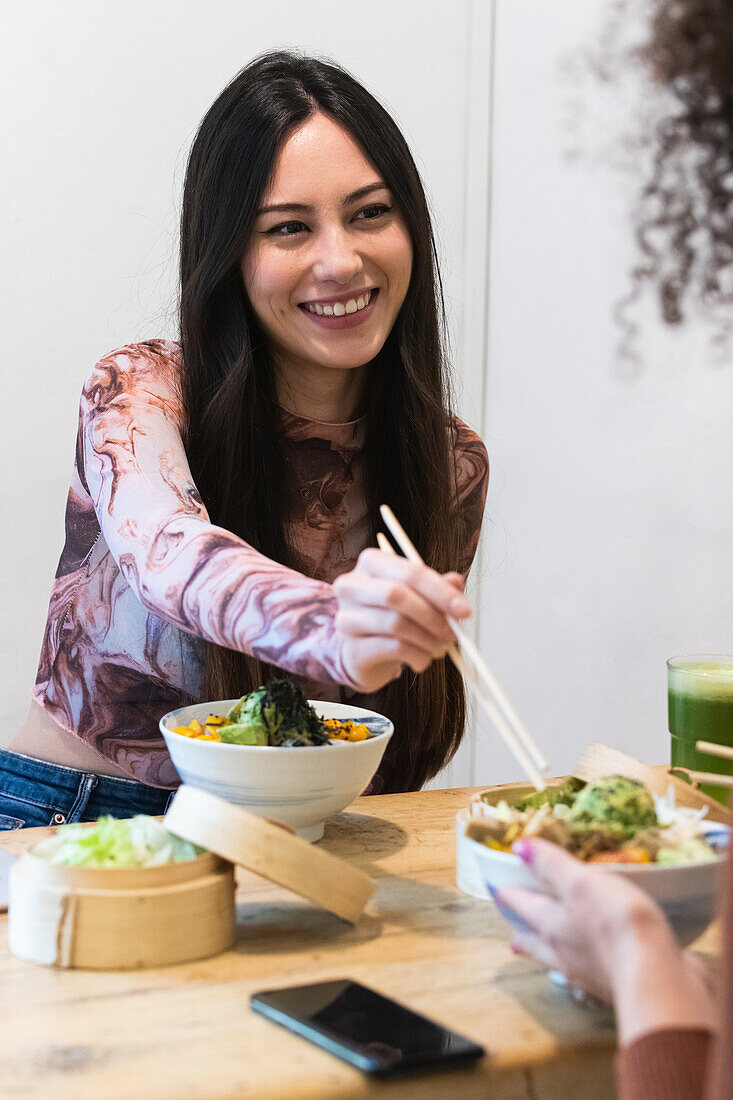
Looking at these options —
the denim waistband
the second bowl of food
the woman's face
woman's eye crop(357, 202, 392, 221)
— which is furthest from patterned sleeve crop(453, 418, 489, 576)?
the second bowl of food

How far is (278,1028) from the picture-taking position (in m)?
0.74

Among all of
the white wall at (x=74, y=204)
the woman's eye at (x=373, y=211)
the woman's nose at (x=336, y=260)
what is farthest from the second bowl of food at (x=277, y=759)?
the white wall at (x=74, y=204)

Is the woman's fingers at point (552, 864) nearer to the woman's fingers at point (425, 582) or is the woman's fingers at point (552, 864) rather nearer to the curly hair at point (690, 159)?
the woman's fingers at point (425, 582)

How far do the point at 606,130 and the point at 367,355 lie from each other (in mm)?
1307

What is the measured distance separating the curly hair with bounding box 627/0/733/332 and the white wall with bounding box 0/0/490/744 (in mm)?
1865

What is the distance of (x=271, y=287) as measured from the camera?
152 cm

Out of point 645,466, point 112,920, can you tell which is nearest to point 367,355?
point 112,920

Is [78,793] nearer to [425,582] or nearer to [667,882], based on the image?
[425,582]

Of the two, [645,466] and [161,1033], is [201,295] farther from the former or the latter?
[645,466]

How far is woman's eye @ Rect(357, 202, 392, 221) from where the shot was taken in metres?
1.53

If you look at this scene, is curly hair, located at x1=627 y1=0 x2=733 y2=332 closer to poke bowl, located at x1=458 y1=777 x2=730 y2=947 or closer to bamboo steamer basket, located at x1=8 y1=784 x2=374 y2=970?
poke bowl, located at x1=458 y1=777 x2=730 y2=947

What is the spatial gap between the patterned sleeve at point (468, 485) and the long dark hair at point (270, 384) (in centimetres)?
5

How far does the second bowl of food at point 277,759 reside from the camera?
3.33 feet

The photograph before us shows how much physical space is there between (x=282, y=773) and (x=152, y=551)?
0.30 meters
